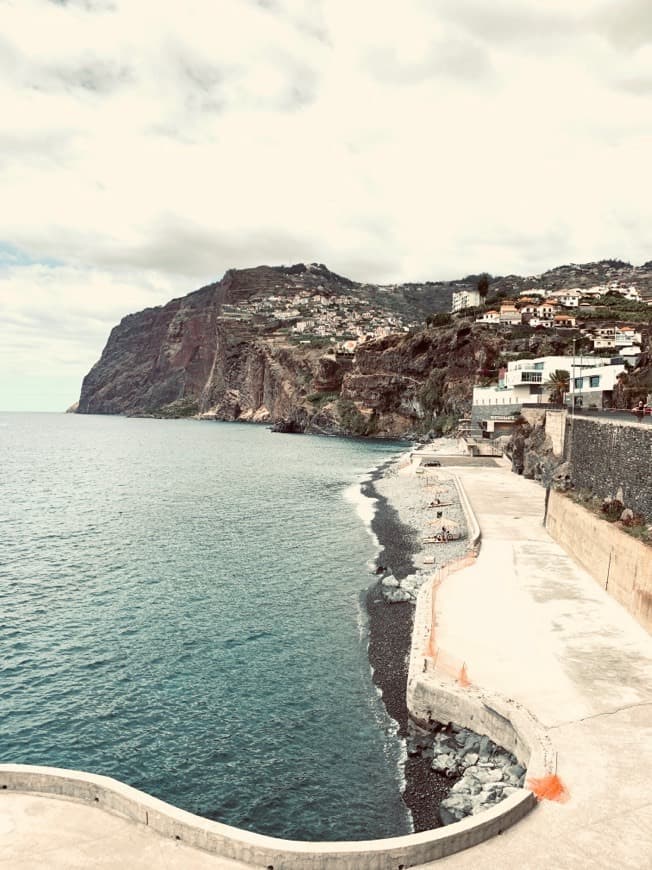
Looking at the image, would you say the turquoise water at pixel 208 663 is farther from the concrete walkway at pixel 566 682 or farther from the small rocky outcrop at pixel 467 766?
the concrete walkway at pixel 566 682

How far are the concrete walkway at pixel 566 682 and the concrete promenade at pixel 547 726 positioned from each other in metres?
0.03

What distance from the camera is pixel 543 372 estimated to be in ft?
280

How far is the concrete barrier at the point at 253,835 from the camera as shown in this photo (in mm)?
9234

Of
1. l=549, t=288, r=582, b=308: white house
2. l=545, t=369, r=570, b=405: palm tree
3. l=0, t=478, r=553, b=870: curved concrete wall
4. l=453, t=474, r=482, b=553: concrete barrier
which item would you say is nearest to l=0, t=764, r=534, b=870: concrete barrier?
l=0, t=478, r=553, b=870: curved concrete wall

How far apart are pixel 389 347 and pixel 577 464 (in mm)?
121541

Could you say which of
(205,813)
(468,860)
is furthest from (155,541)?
(468,860)

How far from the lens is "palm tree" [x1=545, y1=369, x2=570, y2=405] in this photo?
3073 inches

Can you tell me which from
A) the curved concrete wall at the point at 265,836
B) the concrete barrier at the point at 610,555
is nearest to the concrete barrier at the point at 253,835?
the curved concrete wall at the point at 265,836

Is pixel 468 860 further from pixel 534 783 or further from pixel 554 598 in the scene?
pixel 554 598

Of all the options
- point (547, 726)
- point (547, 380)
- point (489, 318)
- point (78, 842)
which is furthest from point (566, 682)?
point (489, 318)

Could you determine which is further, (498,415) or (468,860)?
(498,415)

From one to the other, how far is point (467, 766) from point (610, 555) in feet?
41.8

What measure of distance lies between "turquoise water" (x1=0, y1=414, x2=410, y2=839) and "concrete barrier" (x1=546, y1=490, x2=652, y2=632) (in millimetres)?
9947

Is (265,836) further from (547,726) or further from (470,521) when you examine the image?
(470,521)
